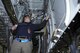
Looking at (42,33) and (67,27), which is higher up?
(67,27)

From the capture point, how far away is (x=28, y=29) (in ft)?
21.0

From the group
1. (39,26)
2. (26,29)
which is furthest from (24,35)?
(39,26)

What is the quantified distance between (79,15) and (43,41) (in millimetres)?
3415

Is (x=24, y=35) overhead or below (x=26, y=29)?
below

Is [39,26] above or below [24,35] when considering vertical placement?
above

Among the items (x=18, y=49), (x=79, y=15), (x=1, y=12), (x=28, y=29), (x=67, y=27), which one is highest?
(x=79, y=15)

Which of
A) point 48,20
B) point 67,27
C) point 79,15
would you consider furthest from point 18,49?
point 79,15

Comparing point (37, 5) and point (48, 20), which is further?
point (37, 5)

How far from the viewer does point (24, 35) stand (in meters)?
6.39

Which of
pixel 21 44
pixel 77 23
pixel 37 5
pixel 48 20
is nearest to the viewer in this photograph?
pixel 77 23

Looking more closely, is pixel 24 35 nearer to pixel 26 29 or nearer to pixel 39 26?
pixel 26 29

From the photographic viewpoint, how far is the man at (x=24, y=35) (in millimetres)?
6348

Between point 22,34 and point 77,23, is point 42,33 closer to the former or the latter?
point 22,34

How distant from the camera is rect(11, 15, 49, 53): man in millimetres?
6348
